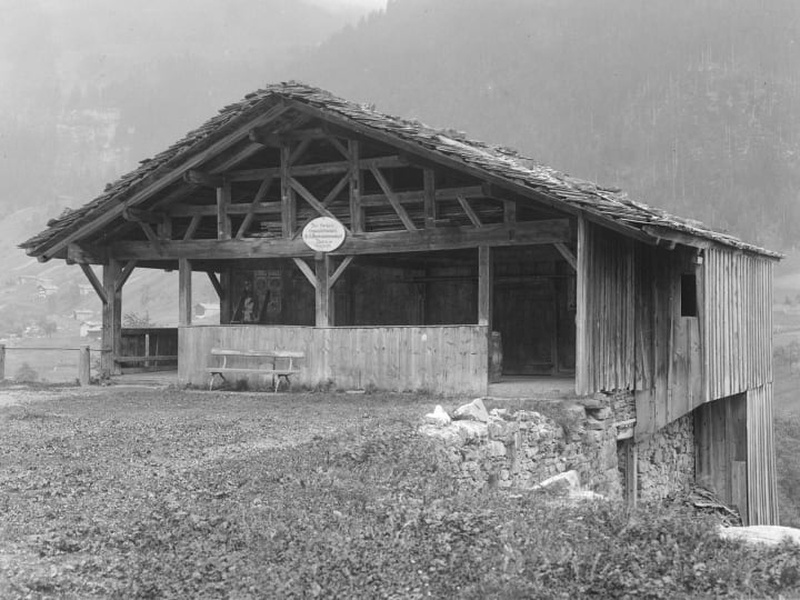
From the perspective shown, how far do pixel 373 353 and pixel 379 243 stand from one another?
1.95 meters

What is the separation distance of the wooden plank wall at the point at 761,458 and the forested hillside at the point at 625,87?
3337 inches

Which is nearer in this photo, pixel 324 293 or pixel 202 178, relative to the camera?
pixel 324 293

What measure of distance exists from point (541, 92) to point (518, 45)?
57.1 feet

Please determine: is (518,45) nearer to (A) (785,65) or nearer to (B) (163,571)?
(A) (785,65)

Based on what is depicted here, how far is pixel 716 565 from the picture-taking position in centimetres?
611

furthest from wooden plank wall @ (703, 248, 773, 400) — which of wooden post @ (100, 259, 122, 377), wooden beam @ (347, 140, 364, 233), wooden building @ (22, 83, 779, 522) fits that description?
wooden post @ (100, 259, 122, 377)

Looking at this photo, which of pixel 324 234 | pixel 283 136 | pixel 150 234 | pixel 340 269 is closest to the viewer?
pixel 340 269

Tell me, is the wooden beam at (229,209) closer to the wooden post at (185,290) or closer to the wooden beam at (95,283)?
the wooden post at (185,290)

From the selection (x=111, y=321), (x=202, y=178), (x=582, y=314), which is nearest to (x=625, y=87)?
(x=111, y=321)

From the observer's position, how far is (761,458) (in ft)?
63.0

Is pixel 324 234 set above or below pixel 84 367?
above

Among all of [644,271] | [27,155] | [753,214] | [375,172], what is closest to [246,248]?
[375,172]

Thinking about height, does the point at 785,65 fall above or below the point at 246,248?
above

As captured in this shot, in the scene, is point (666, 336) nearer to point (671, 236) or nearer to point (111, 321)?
point (671, 236)
